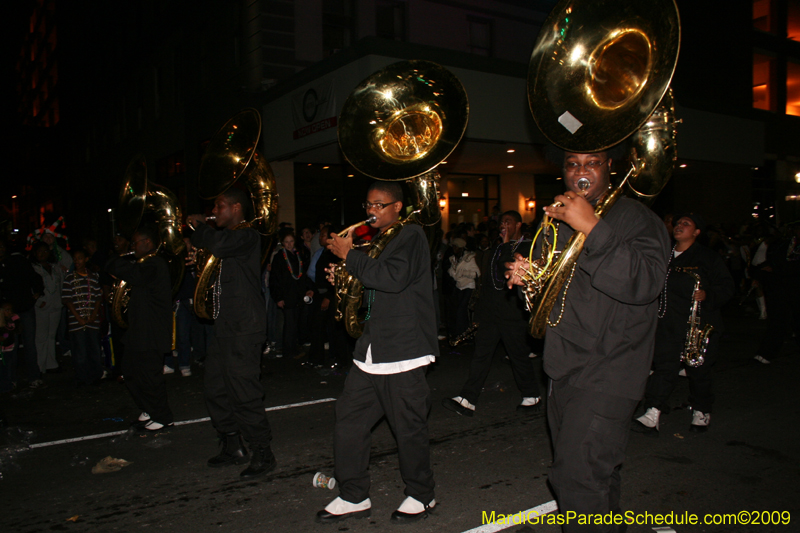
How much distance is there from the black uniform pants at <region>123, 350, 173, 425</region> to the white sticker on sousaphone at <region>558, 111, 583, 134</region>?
4.24m

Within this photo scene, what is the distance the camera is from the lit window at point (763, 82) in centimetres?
2381

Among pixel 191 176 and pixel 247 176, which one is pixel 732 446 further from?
pixel 191 176

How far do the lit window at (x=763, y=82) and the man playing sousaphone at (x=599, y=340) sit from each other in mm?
26567

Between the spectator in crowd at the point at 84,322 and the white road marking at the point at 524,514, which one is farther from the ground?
the spectator in crowd at the point at 84,322

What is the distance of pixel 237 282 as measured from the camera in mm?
4367

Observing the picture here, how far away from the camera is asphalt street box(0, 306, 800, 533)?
3566 millimetres

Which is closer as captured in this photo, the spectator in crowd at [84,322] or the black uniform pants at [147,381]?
the black uniform pants at [147,381]

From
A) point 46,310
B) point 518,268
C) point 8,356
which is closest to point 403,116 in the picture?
point 518,268

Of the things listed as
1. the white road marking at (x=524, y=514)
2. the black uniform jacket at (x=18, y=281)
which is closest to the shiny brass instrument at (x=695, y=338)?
the white road marking at (x=524, y=514)

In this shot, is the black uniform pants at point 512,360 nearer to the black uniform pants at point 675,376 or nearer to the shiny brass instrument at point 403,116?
the black uniform pants at point 675,376

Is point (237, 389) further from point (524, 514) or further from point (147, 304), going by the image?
point (524, 514)

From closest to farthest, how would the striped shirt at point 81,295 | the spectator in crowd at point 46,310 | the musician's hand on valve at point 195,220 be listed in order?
1. the musician's hand on valve at point 195,220
2. the striped shirt at point 81,295
3. the spectator in crowd at point 46,310

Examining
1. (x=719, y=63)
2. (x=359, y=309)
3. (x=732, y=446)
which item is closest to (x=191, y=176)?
(x=359, y=309)

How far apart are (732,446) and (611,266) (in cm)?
346
